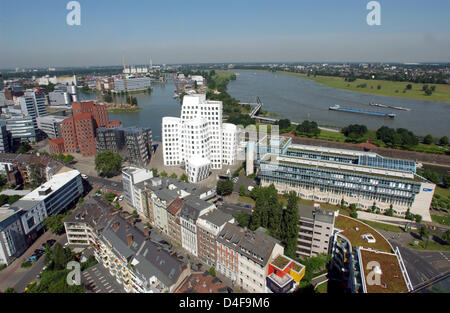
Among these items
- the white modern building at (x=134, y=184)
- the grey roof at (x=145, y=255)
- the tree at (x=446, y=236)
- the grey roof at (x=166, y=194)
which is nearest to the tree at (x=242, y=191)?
the grey roof at (x=166, y=194)

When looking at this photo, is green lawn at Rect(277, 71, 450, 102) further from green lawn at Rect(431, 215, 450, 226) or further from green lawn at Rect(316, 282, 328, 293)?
green lawn at Rect(316, 282, 328, 293)

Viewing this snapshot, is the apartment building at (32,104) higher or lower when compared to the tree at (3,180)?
higher

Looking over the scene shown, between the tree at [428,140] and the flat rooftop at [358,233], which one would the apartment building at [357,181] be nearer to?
the flat rooftop at [358,233]

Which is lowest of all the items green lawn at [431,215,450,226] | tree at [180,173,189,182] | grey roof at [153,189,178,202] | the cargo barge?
green lawn at [431,215,450,226]

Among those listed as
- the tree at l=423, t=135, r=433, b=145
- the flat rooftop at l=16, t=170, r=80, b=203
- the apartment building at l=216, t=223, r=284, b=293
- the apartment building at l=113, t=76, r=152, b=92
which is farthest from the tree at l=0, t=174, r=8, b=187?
the apartment building at l=113, t=76, r=152, b=92

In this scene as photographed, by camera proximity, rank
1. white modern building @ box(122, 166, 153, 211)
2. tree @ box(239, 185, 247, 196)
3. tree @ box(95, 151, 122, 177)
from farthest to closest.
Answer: tree @ box(95, 151, 122, 177), tree @ box(239, 185, 247, 196), white modern building @ box(122, 166, 153, 211)

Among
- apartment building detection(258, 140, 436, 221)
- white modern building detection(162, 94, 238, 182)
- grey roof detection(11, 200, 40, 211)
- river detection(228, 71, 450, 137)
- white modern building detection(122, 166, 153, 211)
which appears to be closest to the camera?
grey roof detection(11, 200, 40, 211)

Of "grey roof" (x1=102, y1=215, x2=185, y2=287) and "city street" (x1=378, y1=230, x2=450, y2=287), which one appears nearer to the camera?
"grey roof" (x1=102, y1=215, x2=185, y2=287)
